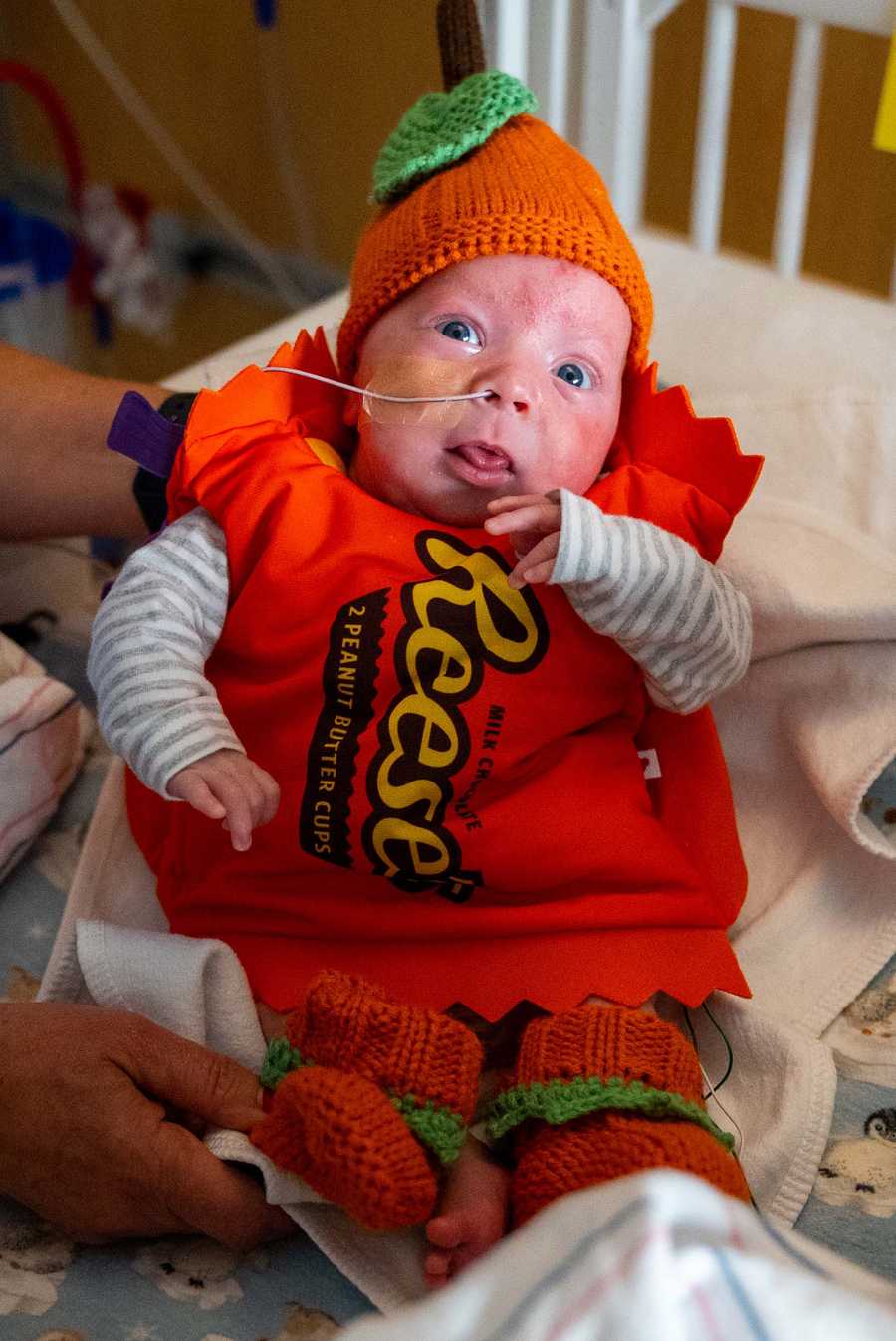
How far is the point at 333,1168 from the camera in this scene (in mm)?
701

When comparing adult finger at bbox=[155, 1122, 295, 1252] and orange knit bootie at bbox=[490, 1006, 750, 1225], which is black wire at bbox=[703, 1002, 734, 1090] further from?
adult finger at bbox=[155, 1122, 295, 1252]

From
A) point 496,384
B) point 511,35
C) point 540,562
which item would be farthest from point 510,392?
point 511,35

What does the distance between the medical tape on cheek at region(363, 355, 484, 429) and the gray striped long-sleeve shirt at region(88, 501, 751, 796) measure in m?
0.12

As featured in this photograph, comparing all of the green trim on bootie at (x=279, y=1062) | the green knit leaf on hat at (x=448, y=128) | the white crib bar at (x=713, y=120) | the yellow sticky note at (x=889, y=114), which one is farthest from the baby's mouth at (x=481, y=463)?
the white crib bar at (x=713, y=120)

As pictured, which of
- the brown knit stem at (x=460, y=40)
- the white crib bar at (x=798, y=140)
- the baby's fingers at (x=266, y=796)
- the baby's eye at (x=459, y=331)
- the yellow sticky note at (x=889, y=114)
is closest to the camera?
the baby's fingers at (x=266, y=796)

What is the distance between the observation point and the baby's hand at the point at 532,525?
81 centimetres

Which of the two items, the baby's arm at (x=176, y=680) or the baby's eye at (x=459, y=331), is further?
the baby's eye at (x=459, y=331)

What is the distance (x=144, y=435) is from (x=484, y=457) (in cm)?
25

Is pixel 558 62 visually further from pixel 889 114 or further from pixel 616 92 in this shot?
pixel 889 114

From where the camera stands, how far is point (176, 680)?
85 centimetres

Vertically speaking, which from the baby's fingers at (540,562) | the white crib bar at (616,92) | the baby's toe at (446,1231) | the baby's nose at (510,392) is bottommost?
the baby's toe at (446,1231)

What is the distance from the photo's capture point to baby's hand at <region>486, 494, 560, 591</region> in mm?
808

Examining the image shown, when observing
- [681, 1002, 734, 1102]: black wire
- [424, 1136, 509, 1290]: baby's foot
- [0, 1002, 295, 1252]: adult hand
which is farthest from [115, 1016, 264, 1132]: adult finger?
[681, 1002, 734, 1102]: black wire

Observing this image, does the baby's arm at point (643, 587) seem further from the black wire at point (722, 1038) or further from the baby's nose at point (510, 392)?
the black wire at point (722, 1038)
